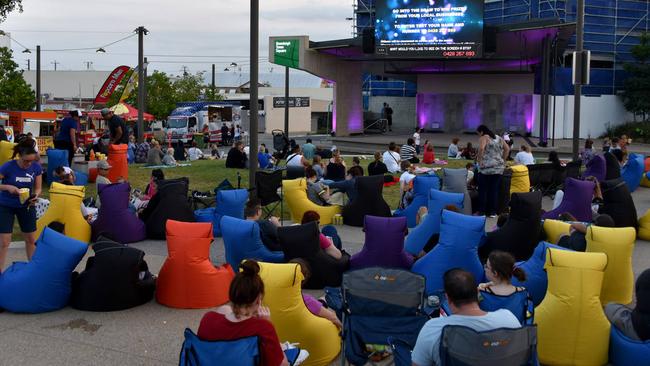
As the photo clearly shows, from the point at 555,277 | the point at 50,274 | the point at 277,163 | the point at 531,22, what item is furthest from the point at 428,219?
the point at 531,22

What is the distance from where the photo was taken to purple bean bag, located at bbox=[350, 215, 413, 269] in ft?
28.7

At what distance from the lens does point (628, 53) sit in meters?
46.8

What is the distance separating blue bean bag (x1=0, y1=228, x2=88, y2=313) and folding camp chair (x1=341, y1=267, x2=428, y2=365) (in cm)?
326

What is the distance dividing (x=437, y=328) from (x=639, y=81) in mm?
42959

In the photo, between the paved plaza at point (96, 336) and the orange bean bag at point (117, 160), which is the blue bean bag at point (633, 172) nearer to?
the orange bean bag at point (117, 160)

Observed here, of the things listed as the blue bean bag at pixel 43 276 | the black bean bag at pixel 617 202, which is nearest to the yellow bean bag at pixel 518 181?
the black bean bag at pixel 617 202

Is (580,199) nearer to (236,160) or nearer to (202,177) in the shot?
(202,177)

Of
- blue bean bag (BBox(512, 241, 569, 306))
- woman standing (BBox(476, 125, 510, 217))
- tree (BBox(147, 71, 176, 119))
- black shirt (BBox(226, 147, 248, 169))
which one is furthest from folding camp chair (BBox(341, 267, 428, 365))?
tree (BBox(147, 71, 176, 119))

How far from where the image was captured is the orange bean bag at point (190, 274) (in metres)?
8.30

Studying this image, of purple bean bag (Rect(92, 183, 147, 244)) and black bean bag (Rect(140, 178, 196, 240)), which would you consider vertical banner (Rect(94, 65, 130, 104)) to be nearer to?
black bean bag (Rect(140, 178, 196, 240))

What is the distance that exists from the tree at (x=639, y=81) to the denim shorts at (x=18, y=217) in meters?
40.8

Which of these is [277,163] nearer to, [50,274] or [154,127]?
[50,274]

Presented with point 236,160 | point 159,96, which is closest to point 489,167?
point 236,160

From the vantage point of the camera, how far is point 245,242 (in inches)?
351
